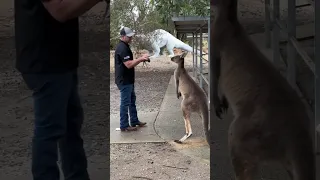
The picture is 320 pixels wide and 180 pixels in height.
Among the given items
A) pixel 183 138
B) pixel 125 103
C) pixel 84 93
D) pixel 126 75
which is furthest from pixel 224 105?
pixel 125 103

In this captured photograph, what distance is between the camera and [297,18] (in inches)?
86.7

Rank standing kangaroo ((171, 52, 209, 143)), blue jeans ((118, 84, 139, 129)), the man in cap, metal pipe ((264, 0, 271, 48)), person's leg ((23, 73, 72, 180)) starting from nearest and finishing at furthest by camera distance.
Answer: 1. person's leg ((23, 73, 72, 180))
2. metal pipe ((264, 0, 271, 48))
3. standing kangaroo ((171, 52, 209, 143))
4. the man in cap
5. blue jeans ((118, 84, 139, 129))

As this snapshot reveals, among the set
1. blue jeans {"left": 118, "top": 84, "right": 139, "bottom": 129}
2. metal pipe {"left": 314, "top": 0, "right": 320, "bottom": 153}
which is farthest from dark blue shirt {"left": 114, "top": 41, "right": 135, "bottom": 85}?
metal pipe {"left": 314, "top": 0, "right": 320, "bottom": 153}

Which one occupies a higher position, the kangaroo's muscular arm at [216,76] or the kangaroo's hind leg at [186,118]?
the kangaroo's muscular arm at [216,76]

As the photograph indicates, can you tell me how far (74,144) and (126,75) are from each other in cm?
579

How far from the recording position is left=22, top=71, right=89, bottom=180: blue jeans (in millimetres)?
2100

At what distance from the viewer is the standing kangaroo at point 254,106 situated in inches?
80.9

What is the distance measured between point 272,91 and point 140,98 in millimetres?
11157

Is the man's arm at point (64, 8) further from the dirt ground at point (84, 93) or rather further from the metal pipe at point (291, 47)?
the metal pipe at point (291, 47)

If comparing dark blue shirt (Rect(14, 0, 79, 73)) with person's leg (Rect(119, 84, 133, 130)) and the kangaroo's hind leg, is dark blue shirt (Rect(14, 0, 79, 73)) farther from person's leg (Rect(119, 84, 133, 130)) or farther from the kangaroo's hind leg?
person's leg (Rect(119, 84, 133, 130))

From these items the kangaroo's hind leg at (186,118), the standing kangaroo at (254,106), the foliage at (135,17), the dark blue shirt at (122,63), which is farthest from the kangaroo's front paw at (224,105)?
the foliage at (135,17)

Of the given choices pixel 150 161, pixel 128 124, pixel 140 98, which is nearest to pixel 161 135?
pixel 128 124

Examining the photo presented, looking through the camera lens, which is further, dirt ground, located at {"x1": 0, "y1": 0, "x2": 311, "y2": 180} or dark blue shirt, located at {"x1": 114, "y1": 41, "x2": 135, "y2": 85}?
dark blue shirt, located at {"x1": 114, "y1": 41, "x2": 135, "y2": 85}

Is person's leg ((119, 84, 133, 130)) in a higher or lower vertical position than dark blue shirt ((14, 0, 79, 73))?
lower
